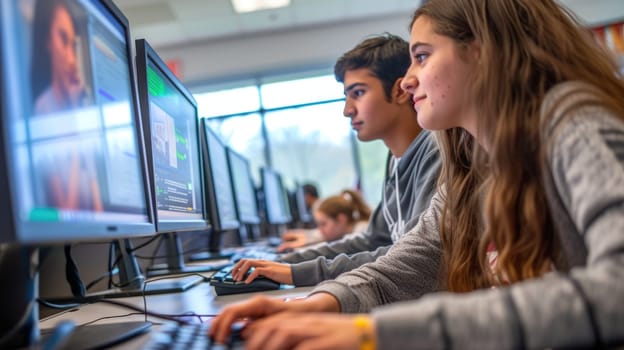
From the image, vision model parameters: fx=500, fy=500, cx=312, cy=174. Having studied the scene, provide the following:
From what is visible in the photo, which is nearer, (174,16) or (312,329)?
(312,329)

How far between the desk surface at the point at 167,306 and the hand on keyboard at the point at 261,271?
35mm

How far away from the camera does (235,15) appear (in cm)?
555

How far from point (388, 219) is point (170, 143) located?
2.55ft

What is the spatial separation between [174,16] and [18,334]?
5164 millimetres

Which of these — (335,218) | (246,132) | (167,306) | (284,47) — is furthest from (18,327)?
(246,132)

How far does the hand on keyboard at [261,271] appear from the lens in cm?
117

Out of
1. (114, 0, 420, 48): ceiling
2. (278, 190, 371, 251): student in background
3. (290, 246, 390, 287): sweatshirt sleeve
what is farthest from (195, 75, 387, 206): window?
(290, 246, 390, 287): sweatshirt sleeve

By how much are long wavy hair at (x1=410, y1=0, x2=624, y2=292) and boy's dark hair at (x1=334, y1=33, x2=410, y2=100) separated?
0.82 m

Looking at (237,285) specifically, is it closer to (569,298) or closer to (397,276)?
(397,276)

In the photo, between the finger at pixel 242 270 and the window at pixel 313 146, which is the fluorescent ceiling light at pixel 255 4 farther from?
the finger at pixel 242 270

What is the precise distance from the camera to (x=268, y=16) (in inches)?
224

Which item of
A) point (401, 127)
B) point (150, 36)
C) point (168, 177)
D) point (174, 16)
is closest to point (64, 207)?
point (168, 177)

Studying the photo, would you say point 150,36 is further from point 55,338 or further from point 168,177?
point 55,338

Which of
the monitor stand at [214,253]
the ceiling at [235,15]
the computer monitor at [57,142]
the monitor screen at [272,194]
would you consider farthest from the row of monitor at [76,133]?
the ceiling at [235,15]
